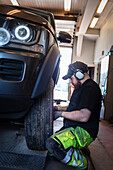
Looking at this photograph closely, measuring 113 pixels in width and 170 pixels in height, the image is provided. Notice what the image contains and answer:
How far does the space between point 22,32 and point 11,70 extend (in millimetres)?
272

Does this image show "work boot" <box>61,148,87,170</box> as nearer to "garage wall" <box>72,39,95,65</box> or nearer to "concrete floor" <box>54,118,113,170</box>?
"concrete floor" <box>54,118,113,170</box>

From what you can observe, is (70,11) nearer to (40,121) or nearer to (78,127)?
(78,127)

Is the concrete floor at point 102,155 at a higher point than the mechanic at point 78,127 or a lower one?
lower

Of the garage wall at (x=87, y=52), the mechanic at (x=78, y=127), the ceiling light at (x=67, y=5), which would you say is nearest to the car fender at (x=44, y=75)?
the mechanic at (x=78, y=127)

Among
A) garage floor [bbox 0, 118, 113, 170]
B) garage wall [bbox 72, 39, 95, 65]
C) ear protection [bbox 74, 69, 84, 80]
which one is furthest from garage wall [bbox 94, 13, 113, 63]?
garage floor [bbox 0, 118, 113, 170]

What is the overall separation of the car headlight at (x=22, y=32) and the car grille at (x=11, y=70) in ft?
0.56

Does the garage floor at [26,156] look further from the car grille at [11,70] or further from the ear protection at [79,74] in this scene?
the ear protection at [79,74]

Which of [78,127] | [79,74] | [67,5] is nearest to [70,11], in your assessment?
[67,5]

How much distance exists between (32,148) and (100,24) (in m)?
9.87

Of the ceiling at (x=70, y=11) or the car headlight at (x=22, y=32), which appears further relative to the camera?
the ceiling at (x=70, y=11)

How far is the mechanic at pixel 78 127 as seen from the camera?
5.07ft

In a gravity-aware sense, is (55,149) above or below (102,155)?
above

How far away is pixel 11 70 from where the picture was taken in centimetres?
108

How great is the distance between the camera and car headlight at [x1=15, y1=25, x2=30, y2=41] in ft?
3.57
